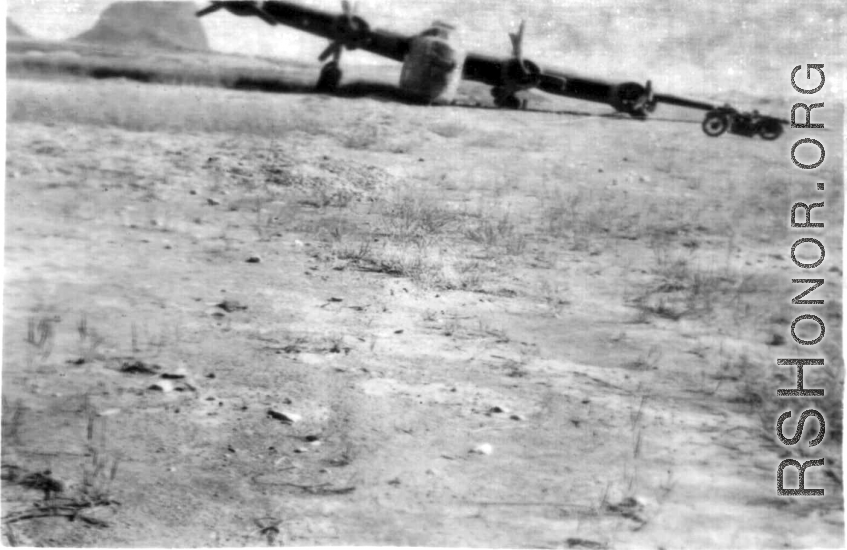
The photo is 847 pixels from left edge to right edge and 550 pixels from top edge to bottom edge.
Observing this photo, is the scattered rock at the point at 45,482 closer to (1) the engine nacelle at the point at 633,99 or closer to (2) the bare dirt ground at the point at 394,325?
(2) the bare dirt ground at the point at 394,325

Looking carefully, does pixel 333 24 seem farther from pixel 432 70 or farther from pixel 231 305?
pixel 231 305

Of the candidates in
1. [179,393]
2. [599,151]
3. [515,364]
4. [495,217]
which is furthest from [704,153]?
[179,393]

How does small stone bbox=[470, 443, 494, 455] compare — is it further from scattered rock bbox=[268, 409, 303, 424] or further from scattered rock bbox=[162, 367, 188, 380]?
scattered rock bbox=[162, 367, 188, 380]

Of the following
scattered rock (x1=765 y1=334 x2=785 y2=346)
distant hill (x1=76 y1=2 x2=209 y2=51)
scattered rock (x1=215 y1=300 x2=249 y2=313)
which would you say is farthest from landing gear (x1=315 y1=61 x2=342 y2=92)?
scattered rock (x1=765 y1=334 x2=785 y2=346)

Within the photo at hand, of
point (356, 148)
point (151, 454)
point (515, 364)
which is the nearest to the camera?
point (151, 454)

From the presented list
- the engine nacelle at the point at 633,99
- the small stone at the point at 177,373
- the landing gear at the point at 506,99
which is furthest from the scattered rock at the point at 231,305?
the engine nacelle at the point at 633,99

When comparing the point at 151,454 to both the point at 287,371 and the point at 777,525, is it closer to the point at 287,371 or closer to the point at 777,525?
the point at 287,371
